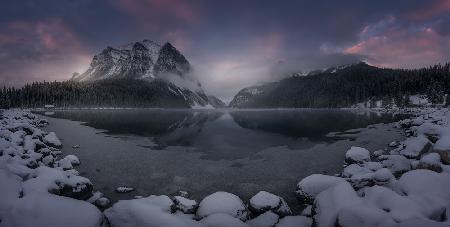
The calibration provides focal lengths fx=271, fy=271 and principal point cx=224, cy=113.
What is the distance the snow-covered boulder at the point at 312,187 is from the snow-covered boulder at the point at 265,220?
3.34 m

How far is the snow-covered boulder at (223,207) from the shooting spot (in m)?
13.7

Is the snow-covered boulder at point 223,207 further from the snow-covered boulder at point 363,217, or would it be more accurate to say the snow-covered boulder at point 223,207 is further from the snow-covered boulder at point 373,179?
the snow-covered boulder at point 373,179

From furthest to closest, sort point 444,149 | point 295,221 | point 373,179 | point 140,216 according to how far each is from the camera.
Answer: point 444,149
point 373,179
point 295,221
point 140,216

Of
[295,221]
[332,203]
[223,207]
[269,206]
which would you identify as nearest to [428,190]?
[332,203]

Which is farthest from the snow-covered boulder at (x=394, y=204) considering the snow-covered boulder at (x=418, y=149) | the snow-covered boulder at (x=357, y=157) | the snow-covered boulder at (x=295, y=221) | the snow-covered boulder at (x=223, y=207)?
the snow-covered boulder at (x=418, y=149)

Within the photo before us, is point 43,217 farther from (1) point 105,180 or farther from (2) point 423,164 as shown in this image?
(2) point 423,164

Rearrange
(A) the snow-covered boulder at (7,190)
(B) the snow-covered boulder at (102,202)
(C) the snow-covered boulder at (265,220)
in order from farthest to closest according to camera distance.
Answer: (B) the snow-covered boulder at (102,202)
(C) the snow-covered boulder at (265,220)
(A) the snow-covered boulder at (7,190)

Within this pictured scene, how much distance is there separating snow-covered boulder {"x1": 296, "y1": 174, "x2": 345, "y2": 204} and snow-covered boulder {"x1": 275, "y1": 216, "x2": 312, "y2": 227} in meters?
2.98

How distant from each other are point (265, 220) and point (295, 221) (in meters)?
1.44

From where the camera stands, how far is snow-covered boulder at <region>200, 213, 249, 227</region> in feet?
39.9

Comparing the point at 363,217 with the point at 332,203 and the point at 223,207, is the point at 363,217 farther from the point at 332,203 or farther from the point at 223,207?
the point at 223,207

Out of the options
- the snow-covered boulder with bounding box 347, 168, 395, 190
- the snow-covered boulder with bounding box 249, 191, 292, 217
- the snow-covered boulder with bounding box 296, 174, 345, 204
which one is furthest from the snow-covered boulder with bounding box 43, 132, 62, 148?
the snow-covered boulder with bounding box 347, 168, 395, 190

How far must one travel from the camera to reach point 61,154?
93.9 feet

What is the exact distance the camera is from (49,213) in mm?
10711
